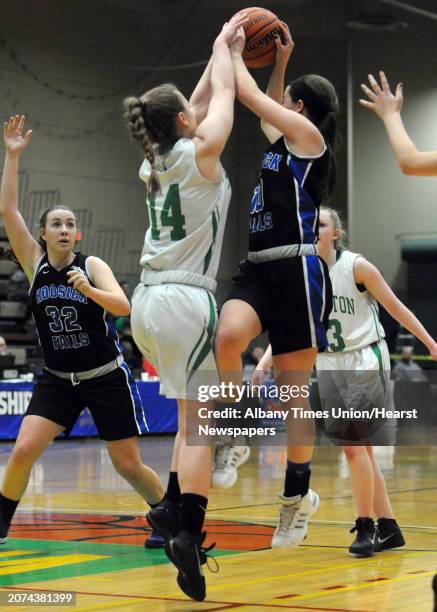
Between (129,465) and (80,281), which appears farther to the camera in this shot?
(129,465)

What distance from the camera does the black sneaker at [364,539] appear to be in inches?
210

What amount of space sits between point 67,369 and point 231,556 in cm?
128

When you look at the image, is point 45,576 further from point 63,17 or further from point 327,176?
point 63,17

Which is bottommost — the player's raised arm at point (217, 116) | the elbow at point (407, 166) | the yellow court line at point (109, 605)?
the yellow court line at point (109, 605)

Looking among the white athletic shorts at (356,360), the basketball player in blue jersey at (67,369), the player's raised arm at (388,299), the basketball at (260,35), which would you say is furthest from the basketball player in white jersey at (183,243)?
the white athletic shorts at (356,360)

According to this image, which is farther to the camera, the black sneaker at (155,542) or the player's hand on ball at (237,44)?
the black sneaker at (155,542)

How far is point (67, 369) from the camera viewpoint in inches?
221

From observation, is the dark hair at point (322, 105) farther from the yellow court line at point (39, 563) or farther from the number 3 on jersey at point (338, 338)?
the yellow court line at point (39, 563)

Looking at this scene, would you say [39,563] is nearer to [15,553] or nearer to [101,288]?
[15,553]

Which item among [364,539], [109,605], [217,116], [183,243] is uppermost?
[217,116]

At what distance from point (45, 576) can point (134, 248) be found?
17012mm

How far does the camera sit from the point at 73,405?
5621 millimetres

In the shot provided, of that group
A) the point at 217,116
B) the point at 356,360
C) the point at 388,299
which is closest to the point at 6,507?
the point at 356,360

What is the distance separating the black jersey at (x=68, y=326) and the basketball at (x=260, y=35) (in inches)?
60.9
